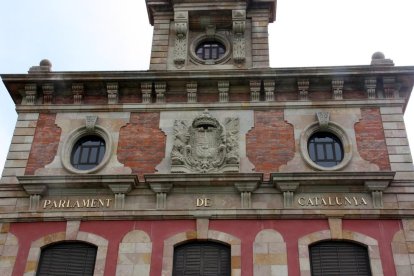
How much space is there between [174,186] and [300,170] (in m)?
3.86

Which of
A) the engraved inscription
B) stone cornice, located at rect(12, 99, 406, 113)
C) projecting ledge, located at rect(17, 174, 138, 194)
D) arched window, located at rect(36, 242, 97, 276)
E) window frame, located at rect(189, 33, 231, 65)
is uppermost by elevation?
window frame, located at rect(189, 33, 231, 65)

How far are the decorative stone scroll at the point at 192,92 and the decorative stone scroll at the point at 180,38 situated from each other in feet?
5.55

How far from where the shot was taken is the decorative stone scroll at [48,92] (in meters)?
19.1

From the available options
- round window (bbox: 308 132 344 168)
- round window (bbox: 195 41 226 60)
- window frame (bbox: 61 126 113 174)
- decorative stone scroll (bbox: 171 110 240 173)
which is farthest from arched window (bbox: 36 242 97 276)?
round window (bbox: 195 41 226 60)

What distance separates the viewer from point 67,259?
52.0ft

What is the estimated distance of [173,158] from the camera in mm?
17250

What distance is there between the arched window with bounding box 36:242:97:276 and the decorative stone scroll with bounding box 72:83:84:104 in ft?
17.2

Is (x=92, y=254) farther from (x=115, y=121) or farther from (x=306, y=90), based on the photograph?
(x=306, y=90)

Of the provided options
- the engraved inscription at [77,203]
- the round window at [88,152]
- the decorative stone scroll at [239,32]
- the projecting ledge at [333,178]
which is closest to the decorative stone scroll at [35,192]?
the engraved inscription at [77,203]

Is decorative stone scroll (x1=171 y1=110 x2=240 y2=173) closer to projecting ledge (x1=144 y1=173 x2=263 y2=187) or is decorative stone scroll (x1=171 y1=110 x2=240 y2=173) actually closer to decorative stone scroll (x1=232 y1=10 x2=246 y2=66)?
projecting ledge (x1=144 y1=173 x2=263 y2=187)

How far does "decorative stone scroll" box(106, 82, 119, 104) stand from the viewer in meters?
19.0

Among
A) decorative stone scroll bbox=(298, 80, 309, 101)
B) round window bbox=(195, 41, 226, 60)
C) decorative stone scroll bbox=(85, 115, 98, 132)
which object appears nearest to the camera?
decorative stone scroll bbox=(85, 115, 98, 132)

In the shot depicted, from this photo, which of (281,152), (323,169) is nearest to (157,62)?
(281,152)

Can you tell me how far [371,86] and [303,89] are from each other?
7.31ft
